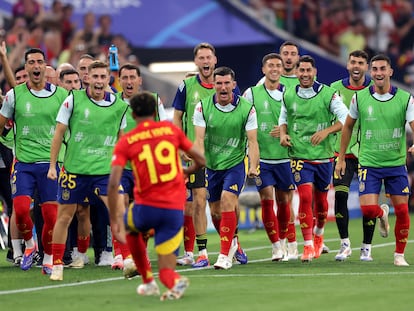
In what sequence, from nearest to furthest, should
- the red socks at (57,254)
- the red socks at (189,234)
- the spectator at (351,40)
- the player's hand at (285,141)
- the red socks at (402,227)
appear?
the red socks at (57,254)
the red socks at (402,227)
the red socks at (189,234)
the player's hand at (285,141)
the spectator at (351,40)

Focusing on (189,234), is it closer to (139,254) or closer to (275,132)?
(275,132)

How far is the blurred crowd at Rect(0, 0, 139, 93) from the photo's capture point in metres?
24.5

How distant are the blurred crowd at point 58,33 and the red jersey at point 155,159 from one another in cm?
1184

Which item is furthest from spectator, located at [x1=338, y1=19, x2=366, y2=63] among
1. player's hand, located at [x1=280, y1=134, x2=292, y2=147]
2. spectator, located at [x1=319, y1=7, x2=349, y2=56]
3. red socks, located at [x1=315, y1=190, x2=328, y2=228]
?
player's hand, located at [x1=280, y1=134, x2=292, y2=147]

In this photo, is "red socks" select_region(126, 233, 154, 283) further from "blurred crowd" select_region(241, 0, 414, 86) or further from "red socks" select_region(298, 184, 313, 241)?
"blurred crowd" select_region(241, 0, 414, 86)

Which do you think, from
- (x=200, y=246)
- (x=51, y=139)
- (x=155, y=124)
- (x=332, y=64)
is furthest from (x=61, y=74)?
(x=332, y=64)

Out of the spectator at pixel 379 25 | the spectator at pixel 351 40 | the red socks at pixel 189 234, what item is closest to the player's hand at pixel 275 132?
the red socks at pixel 189 234

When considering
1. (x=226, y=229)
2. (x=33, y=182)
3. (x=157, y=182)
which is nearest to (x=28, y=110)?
(x=33, y=182)

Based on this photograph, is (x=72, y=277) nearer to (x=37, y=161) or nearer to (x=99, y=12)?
(x=37, y=161)

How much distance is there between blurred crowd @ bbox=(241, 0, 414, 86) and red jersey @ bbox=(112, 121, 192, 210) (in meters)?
18.8

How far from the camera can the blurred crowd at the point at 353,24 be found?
105 feet

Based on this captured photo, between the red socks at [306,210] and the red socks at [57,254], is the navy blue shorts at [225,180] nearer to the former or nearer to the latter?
the red socks at [306,210]

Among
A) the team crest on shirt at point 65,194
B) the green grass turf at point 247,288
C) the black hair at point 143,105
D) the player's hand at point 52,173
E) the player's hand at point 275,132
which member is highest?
the black hair at point 143,105

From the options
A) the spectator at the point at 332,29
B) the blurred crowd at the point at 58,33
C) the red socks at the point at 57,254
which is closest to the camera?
the red socks at the point at 57,254
